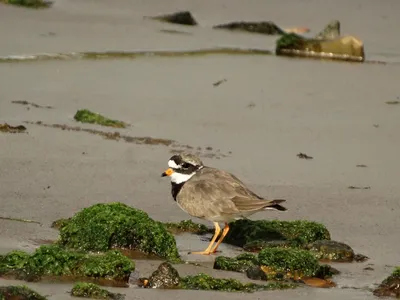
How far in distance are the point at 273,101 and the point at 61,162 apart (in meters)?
3.14

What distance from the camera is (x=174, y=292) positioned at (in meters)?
6.44

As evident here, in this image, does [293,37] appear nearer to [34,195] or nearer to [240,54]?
[240,54]

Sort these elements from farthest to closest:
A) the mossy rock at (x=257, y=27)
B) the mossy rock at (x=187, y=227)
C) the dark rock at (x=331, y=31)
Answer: the mossy rock at (x=257, y=27) → the dark rock at (x=331, y=31) → the mossy rock at (x=187, y=227)

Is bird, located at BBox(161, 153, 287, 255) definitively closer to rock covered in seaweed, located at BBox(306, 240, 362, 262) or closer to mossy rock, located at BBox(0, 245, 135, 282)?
rock covered in seaweed, located at BBox(306, 240, 362, 262)

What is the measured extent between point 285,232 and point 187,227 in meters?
0.77

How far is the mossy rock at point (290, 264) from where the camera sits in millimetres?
7000

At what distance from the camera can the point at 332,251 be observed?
7555 millimetres

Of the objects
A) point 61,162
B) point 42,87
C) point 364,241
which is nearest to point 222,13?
point 42,87

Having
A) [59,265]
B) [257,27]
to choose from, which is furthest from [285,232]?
[257,27]

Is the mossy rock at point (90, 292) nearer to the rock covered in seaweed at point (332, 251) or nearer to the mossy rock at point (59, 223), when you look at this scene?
the mossy rock at point (59, 223)

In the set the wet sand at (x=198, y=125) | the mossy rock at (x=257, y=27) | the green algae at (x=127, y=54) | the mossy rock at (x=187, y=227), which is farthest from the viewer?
the mossy rock at (x=257, y=27)

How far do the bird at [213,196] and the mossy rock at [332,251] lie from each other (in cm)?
39

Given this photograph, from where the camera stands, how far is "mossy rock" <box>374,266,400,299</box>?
664 cm

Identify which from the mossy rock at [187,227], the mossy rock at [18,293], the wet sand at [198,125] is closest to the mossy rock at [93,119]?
the wet sand at [198,125]
